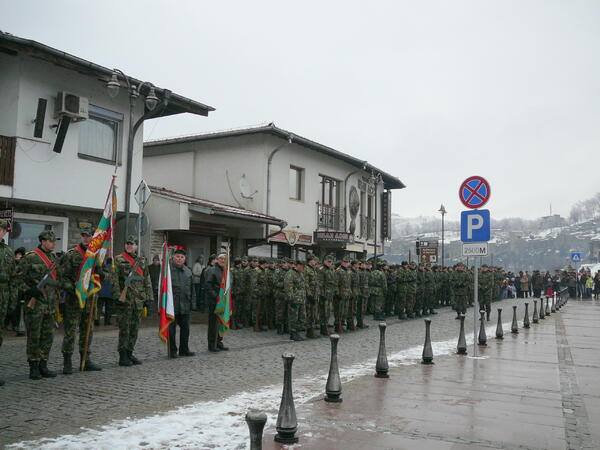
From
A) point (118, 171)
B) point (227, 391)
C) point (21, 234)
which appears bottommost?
point (227, 391)

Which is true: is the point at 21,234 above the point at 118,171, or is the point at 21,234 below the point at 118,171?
below

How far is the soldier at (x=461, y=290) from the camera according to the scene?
19922 millimetres

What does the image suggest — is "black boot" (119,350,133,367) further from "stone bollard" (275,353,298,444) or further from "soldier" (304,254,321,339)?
"soldier" (304,254,321,339)

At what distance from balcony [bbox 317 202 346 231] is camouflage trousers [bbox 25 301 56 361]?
61.9 feet

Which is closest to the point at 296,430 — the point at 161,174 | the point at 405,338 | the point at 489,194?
the point at 489,194

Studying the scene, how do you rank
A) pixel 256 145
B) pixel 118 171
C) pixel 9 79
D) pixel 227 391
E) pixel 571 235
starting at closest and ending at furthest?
pixel 227 391 < pixel 9 79 < pixel 118 171 < pixel 256 145 < pixel 571 235

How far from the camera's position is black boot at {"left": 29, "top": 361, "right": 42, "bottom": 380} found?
26.8 feet

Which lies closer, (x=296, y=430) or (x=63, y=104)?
(x=296, y=430)

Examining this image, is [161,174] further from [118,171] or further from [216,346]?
[216,346]

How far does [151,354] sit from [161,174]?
610 inches

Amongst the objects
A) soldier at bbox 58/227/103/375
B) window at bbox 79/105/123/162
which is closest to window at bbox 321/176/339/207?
window at bbox 79/105/123/162

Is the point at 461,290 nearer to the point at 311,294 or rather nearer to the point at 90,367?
the point at 311,294

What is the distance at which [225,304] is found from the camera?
37.2ft

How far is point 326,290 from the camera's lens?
48.3 feet
